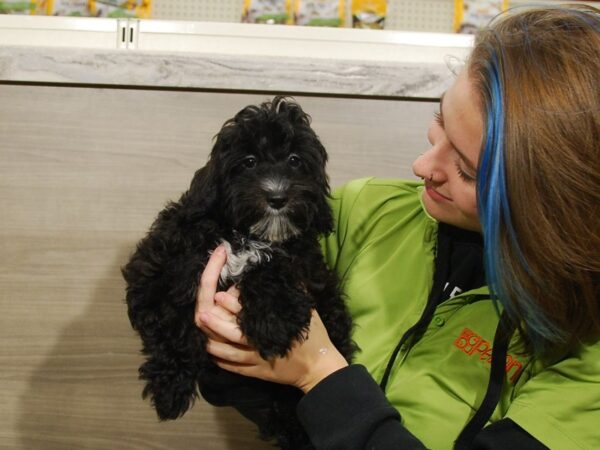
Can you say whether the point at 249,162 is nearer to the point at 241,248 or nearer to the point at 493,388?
the point at 241,248

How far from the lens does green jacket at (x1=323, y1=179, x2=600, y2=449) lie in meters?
1.03

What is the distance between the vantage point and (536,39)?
1.03 meters

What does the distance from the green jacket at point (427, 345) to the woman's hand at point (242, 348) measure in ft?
0.48

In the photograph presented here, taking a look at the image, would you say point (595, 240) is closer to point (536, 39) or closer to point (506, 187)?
point (506, 187)

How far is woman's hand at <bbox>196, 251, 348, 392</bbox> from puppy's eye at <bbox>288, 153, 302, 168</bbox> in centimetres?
24

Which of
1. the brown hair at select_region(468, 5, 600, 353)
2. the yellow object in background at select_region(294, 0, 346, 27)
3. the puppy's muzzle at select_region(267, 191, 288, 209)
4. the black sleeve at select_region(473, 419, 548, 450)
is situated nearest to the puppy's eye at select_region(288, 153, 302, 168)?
the puppy's muzzle at select_region(267, 191, 288, 209)

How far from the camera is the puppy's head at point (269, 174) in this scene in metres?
1.15

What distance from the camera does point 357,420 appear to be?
110 cm

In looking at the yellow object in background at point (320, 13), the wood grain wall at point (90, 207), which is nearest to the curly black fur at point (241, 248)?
the wood grain wall at point (90, 207)

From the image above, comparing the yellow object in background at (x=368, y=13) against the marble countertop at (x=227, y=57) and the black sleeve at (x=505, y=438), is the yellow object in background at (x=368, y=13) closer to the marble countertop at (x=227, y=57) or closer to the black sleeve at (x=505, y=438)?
the marble countertop at (x=227, y=57)

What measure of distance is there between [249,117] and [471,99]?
428 millimetres

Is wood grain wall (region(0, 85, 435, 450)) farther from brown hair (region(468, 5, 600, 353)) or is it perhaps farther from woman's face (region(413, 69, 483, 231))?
brown hair (region(468, 5, 600, 353))

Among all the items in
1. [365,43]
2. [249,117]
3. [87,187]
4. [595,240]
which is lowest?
[87,187]

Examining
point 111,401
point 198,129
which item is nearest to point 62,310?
point 111,401
